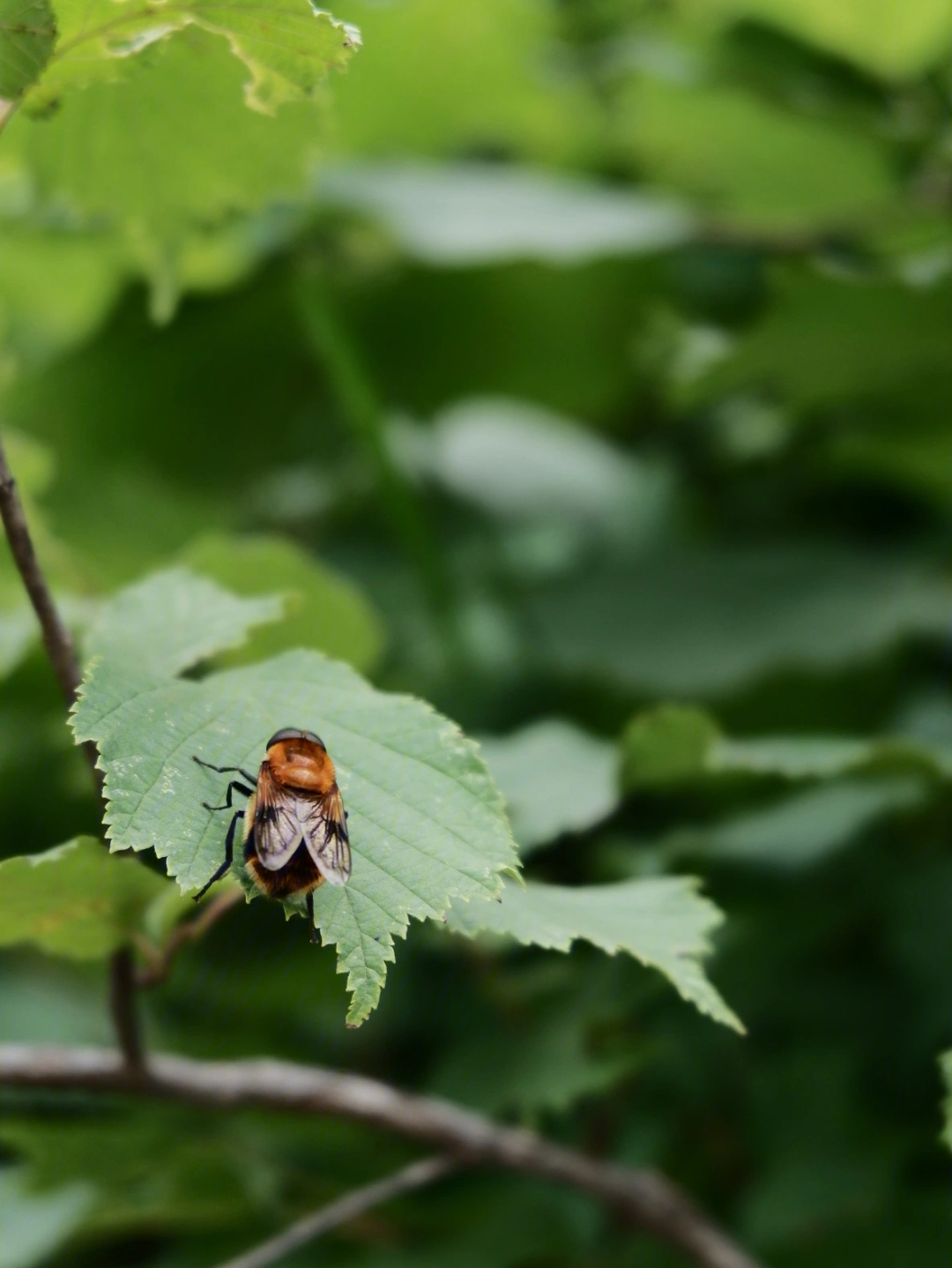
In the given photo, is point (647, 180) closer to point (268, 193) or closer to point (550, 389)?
point (550, 389)

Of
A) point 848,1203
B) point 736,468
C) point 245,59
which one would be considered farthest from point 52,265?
point 848,1203

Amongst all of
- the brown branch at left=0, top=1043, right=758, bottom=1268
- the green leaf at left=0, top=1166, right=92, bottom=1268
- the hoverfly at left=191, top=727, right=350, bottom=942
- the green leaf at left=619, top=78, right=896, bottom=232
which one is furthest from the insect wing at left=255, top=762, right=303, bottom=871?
the green leaf at left=619, top=78, right=896, bottom=232

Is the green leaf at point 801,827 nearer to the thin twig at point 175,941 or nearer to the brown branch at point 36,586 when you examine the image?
the thin twig at point 175,941

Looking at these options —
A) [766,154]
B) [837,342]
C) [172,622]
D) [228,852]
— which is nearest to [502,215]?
[837,342]

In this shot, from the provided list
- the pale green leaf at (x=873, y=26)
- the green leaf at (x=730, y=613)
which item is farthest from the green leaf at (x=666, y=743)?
the pale green leaf at (x=873, y=26)

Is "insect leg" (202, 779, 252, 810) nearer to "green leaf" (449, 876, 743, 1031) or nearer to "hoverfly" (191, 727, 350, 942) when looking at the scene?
"hoverfly" (191, 727, 350, 942)

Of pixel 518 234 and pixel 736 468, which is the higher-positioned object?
pixel 518 234
